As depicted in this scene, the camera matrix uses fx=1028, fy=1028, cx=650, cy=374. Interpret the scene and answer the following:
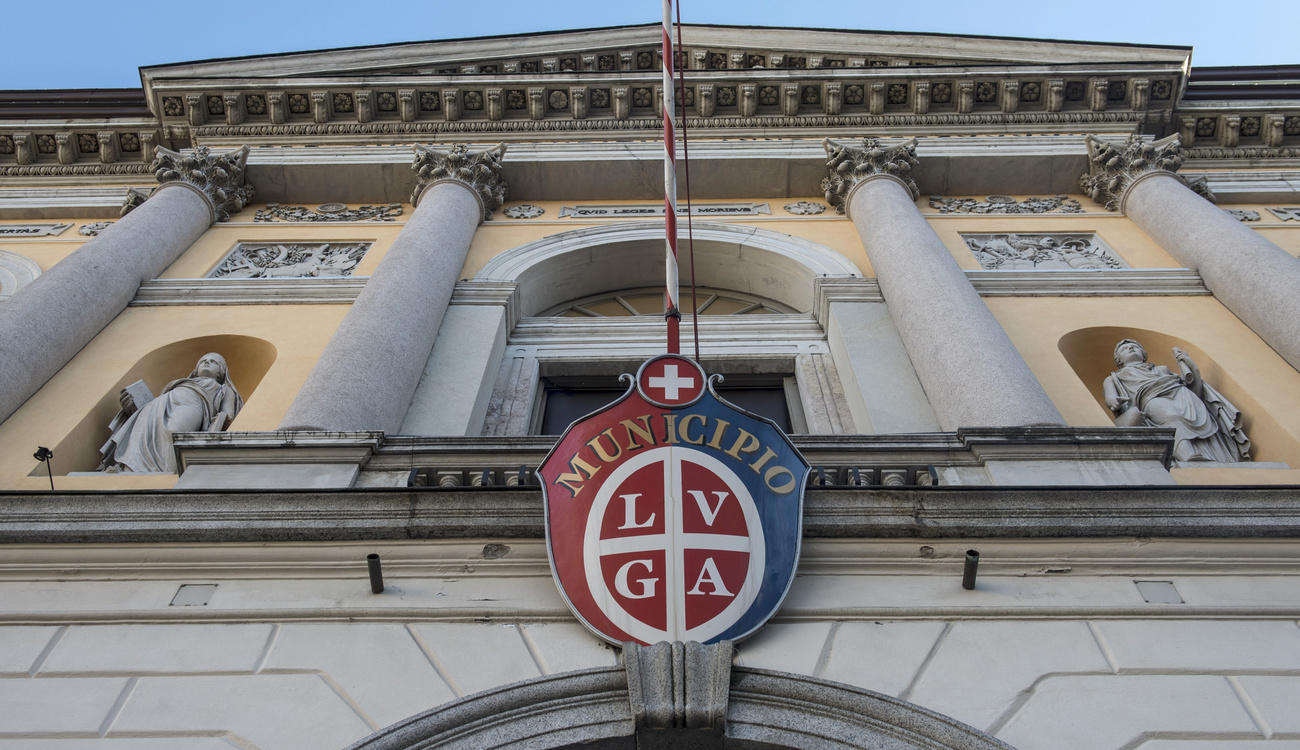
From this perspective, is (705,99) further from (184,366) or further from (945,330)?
(184,366)

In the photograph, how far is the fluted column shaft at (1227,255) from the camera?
10836 mm

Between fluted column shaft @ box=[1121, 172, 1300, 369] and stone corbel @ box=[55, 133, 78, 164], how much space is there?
1624 cm

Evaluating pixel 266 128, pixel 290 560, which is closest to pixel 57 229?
pixel 266 128

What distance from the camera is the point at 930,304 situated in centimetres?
1063

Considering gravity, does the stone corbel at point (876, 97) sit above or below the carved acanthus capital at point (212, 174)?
above

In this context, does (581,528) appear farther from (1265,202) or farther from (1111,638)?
(1265,202)

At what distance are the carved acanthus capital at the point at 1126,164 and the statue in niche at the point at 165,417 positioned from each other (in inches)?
479

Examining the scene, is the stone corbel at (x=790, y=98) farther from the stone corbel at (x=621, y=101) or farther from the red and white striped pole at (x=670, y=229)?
the red and white striped pole at (x=670, y=229)

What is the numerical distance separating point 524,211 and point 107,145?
6978 mm

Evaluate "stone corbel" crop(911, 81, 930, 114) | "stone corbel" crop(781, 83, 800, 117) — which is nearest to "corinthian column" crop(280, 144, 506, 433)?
"stone corbel" crop(781, 83, 800, 117)

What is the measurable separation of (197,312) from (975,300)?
29.6ft

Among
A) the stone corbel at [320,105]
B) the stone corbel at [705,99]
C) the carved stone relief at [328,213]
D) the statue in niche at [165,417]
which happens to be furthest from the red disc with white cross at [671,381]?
the stone corbel at [320,105]

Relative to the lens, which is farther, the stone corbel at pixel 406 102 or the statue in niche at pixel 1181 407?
the stone corbel at pixel 406 102

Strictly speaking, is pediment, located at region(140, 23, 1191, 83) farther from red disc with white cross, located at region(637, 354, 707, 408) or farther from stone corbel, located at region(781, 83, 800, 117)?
red disc with white cross, located at region(637, 354, 707, 408)
